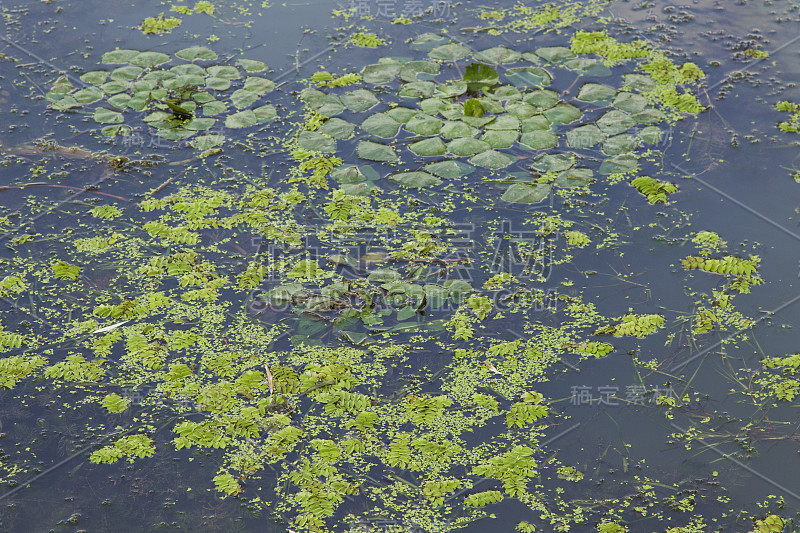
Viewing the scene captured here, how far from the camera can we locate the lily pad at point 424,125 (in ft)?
12.4

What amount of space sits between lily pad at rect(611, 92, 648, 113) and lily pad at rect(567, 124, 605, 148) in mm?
287

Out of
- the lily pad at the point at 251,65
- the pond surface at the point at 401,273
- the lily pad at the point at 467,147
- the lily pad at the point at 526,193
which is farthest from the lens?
the lily pad at the point at 251,65

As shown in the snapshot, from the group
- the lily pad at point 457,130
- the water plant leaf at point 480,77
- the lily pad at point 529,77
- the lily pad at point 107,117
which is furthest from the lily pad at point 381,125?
the lily pad at point 107,117

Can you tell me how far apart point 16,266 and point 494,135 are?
238 centimetres

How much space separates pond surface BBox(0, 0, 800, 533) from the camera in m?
2.36

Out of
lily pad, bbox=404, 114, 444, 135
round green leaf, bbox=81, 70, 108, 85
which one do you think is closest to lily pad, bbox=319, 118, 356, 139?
lily pad, bbox=404, 114, 444, 135

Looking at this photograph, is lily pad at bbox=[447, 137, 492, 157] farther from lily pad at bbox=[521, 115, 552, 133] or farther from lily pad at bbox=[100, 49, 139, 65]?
lily pad at bbox=[100, 49, 139, 65]

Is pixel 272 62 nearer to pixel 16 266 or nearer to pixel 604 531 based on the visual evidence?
pixel 16 266

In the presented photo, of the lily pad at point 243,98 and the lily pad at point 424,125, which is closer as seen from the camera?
the lily pad at point 424,125

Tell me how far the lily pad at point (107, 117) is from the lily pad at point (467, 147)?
1.84 m

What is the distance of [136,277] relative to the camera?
309 centimetres

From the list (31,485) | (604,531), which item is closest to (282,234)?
(31,485)

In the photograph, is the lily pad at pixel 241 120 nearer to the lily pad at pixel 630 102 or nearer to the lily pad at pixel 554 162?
the lily pad at pixel 554 162

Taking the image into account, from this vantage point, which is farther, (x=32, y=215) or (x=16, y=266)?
(x=32, y=215)
